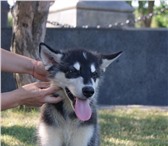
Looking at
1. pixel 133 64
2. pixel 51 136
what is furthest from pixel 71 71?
pixel 133 64

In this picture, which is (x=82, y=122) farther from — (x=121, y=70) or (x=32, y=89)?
(x=121, y=70)

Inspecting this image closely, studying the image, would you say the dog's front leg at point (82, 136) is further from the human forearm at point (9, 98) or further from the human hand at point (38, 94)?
the human forearm at point (9, 98)

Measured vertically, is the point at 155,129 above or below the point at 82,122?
below

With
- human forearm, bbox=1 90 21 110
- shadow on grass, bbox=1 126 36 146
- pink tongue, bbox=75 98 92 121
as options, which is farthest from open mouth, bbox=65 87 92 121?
shadow on grass, bbox=1 126 36 146

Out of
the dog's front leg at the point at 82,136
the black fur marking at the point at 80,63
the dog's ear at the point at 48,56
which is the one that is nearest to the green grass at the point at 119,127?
the dog's front leg at the point at 82,136

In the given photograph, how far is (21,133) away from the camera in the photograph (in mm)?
6656

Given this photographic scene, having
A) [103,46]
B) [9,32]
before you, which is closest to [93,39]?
[103,46]

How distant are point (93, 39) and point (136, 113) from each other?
2.05 metres

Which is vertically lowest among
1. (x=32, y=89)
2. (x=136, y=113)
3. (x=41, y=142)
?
(x=136, y=113)

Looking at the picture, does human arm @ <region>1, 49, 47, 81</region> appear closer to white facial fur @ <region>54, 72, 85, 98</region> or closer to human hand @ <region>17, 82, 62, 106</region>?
human hand @ <region>17, 82, 62, 106</region>

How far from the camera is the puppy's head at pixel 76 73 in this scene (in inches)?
164

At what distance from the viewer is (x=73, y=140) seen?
4.45 m

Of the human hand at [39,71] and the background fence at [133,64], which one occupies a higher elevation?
the human hand at [39,71]

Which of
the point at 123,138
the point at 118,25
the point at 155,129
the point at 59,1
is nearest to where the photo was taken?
the point at 123,138
